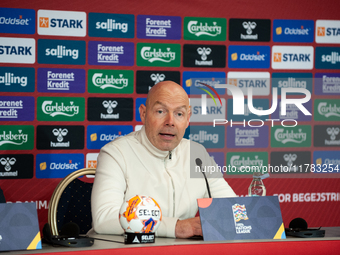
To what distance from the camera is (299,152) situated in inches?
137

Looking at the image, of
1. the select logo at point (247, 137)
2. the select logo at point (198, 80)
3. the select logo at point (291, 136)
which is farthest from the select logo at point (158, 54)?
the select logo at point (291, 136)

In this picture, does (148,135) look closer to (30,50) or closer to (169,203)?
(169,203)

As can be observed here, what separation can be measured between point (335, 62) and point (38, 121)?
105 inches

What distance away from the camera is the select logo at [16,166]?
9.87ft

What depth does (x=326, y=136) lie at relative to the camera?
11.5 ft

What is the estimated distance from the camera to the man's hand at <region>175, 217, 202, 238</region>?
1447mm

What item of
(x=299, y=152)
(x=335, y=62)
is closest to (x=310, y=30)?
(x=335, y=62)

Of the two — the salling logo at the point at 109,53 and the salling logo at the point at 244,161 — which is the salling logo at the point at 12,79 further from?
the salling logo at the point at 244,161

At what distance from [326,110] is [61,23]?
2.44m

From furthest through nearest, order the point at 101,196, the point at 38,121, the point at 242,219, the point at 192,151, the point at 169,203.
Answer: the point at 38,121 → the point at 192,151 → the point at 169,203 → the point at 101,196 → the point at 242,219

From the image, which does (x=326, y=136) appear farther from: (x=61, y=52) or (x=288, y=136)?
(x=61, y=52)

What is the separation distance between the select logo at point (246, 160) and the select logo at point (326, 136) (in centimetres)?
51

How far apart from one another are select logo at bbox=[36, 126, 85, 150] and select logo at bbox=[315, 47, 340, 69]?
2.19 meters

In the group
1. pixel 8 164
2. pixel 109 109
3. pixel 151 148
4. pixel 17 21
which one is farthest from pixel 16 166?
pixel 151 148
